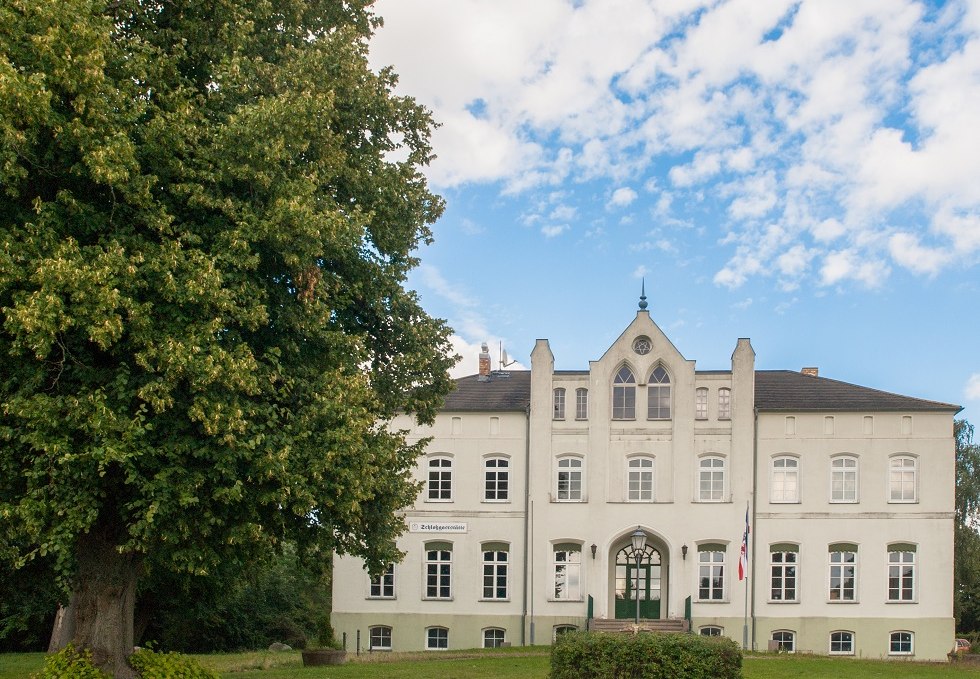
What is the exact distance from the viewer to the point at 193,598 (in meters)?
27.2

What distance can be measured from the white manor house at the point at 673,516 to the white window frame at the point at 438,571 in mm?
45

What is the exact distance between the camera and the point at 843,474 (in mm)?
33375

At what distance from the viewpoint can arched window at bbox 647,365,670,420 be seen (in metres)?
33.8

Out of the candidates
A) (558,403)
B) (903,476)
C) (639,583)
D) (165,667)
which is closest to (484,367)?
(558,403)

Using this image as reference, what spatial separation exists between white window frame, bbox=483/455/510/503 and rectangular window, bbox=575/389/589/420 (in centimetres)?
269

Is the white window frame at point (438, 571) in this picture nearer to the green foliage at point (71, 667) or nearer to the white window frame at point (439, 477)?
the white window frame at point (439, 477)

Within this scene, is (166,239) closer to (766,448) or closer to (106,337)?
(106,337)

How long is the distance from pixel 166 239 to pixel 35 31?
3190 millimetres

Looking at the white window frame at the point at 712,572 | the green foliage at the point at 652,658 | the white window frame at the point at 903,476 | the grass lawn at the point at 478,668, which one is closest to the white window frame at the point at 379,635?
the grass lawn at the point at 478,668

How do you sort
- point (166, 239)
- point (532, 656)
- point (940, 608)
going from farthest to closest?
point (940, 608) → point (532, 656) → point (166, 239)

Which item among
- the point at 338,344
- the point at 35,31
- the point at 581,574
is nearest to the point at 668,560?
the point at 581,574

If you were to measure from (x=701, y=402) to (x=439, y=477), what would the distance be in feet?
28.4

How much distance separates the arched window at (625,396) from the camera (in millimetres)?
33906

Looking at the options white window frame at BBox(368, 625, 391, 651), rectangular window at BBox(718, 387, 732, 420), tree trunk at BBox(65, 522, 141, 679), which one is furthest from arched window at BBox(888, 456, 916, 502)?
tree trunk at BBox(65, 522, 141, 679)
